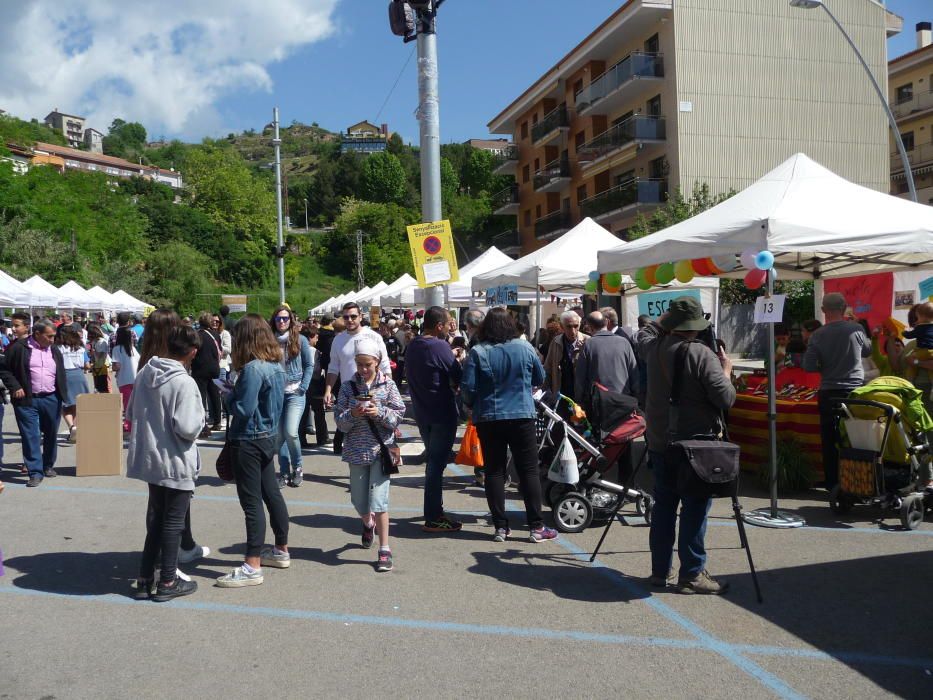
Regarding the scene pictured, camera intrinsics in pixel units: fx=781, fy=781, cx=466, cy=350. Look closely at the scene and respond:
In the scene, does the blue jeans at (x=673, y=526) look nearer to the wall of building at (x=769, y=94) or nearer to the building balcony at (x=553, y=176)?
the wall of building at (x=769, y=94)

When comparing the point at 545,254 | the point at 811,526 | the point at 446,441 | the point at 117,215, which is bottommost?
the point at 811,526

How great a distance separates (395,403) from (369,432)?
1.01ft

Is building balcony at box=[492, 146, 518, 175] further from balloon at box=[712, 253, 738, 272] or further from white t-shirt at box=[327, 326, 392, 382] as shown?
white t-shirt at box=[327, 326, 392, 382]

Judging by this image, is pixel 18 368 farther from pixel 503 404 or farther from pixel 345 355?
pixel 503 404

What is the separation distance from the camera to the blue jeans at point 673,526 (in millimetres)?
4879

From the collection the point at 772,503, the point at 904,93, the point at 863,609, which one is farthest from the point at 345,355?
the point at 904,93

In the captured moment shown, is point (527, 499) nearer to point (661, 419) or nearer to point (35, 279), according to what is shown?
point (661, 419)

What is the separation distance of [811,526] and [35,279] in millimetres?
30834

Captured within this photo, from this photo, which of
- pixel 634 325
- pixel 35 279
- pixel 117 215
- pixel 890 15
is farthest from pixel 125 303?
pixel 117 215

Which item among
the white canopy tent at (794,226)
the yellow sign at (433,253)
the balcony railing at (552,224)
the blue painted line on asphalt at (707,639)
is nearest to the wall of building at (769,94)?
the balcony railing at (552,224)

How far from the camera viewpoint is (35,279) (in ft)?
98.7

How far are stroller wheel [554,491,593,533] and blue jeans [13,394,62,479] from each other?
5814 mm

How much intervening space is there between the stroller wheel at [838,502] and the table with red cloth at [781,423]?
901mm

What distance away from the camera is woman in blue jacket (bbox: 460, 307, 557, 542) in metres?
6.07
